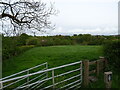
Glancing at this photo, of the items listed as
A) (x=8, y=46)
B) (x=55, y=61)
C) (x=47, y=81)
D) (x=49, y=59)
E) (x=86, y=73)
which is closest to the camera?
(x=86, y=73)

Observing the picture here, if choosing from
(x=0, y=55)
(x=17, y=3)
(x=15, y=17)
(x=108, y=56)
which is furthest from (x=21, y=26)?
(x=108, y=56)

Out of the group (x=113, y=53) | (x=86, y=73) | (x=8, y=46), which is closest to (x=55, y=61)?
(x=8, y=46)

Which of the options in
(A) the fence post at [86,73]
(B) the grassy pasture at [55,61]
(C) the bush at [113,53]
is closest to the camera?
(A) the fence post at [86,73]

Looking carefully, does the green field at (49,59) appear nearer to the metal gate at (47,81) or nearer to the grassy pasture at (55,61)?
the grassy pasture at (55,61)

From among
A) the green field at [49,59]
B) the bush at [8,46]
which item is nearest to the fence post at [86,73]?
the green field at [49,59]

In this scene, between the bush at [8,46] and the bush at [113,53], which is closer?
the bush at [113,53]

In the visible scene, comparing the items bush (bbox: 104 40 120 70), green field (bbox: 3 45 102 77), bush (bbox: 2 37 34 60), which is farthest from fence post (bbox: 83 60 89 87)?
bush (bbox: 2 37 34 60)

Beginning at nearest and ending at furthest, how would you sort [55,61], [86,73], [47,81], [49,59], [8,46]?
[86,73] < [47,81] < [55,61] < [49,59] < [8,46]

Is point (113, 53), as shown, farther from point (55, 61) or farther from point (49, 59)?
point (49, 59)

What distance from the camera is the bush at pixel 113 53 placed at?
6852 mm

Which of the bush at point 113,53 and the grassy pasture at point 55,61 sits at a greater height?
the bush at point 113,53

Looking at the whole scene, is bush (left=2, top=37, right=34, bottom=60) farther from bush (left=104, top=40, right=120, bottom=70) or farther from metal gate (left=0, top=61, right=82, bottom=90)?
bush (left=104, top=40, right=120, bottom=70)

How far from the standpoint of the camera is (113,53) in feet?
22.7

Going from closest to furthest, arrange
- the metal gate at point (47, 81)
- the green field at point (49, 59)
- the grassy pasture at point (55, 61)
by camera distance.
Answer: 1. the metal gate at point (47, 81)
2. the grassy pasture at point (55, 61)
3. the green field at point (49, 59)
